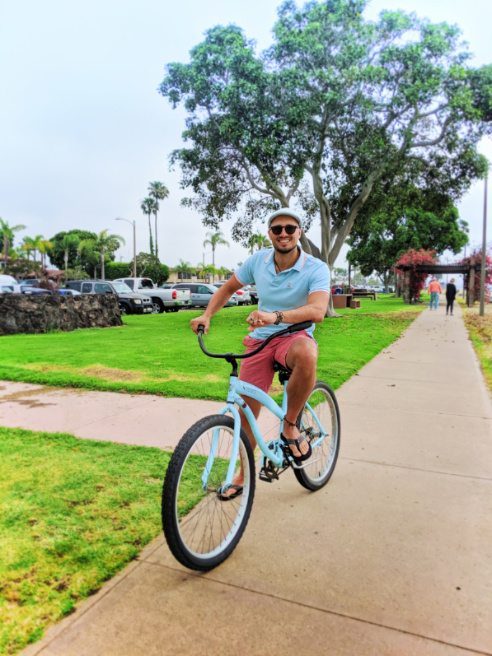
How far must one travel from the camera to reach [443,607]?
2305 millimetres

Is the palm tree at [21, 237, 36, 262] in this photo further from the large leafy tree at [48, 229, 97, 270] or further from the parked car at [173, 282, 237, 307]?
the parked car at [173, 282, 237, 307]

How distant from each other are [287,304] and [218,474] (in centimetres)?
108

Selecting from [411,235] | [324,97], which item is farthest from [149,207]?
[324,97]

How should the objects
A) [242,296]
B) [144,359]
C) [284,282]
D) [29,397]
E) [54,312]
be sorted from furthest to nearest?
[242,296], [54,312], [144,359], [29,397], [284,282]

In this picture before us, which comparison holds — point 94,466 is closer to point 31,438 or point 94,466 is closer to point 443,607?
point 31,438

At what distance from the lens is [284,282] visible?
3.04 m

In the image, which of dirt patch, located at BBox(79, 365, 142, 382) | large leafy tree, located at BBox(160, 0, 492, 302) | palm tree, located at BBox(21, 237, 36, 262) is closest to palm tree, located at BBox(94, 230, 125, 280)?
palm tree, located at BBox(21, 237, 36, 262)

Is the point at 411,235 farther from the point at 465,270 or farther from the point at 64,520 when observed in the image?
the point at 64,520

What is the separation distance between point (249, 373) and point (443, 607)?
1.54 meters

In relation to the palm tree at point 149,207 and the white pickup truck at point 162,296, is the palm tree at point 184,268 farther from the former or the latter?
the white pickup truck at point 162,296

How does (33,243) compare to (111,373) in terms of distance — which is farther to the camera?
(33,243)

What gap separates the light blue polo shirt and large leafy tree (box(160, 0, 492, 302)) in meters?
14.7

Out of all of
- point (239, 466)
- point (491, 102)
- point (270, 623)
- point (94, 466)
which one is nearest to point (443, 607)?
point (270, 623)

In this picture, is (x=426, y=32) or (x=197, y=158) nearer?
(x=426, y=32)
